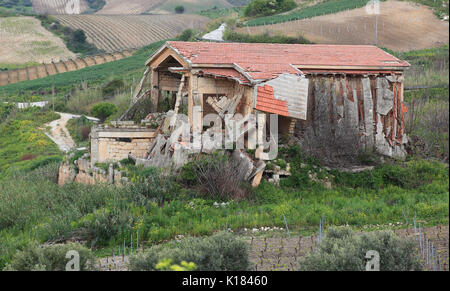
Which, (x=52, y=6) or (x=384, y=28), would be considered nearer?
(x=384, y=28)

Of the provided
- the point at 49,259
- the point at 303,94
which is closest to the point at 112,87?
the point at 303,94

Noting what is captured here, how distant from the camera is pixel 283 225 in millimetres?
13305

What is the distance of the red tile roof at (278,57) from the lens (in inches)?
682

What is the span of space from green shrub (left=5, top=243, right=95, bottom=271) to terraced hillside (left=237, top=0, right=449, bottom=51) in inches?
1167

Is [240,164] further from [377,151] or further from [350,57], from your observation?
[350,57]

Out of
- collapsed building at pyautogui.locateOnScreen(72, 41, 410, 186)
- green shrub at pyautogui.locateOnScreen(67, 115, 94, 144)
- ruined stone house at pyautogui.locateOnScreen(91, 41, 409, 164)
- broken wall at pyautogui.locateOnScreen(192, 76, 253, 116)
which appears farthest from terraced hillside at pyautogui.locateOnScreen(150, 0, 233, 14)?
broken wall at pyautogui.locateOnScreen(192, 76, 253, 116)

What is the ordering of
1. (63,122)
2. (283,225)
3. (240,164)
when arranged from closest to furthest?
(283,225), (240,164), (63,122)

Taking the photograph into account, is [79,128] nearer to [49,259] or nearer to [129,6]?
[49,259]

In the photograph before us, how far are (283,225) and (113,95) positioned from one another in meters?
29.7

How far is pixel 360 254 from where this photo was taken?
9086 millimetres

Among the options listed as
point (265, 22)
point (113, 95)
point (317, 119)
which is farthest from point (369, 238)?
point (265, 22)

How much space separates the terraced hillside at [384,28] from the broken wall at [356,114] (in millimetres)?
18486

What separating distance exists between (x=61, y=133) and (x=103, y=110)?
10.4ft

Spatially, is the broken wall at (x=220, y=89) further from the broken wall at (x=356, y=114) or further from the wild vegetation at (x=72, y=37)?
the wild vegetation at (x=72, y=37)
